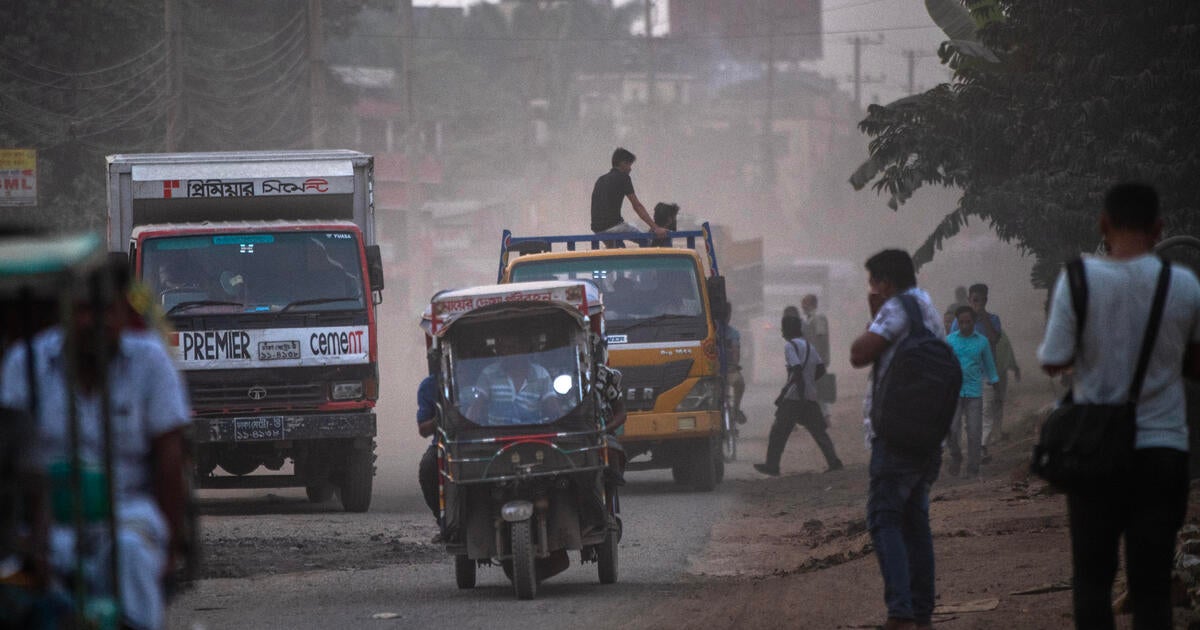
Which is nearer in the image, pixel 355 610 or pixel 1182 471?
pixel 1182 471

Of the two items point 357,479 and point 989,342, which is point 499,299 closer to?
point 357,479

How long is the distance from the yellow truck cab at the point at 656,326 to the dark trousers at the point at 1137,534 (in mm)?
10157

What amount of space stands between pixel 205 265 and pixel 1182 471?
34.7 ft

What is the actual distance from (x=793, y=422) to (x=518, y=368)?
849 cm

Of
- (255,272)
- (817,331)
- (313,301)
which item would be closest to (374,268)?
(313,301)

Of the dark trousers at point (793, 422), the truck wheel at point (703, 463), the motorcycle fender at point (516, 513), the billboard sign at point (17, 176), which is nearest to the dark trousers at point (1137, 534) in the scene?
the motorcycle fender at point (516, 513)

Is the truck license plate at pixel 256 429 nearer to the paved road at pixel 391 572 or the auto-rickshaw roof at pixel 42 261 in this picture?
the paved road at pixel 391 572

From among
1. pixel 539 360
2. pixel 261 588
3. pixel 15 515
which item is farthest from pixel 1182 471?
pixel 261 588

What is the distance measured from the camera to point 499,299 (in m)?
9.89

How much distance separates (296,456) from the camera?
49.0ft

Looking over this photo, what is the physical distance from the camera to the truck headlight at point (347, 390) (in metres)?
14.5

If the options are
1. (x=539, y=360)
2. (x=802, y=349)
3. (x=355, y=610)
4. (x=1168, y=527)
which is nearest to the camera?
(x=1168, y=527)

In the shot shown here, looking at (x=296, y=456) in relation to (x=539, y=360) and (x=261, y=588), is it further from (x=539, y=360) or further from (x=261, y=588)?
(x=539, y=360)

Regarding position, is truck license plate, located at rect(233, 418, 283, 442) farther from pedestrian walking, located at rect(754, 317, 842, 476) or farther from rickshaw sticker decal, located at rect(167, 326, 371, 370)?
pedestrian walking, located at rect(754, 317, 842, 476)
